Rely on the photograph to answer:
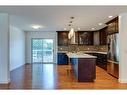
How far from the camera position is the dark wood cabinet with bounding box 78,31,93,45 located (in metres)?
13.8

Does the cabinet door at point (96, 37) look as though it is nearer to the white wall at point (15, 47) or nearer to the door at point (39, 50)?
the door at point (39, 50)

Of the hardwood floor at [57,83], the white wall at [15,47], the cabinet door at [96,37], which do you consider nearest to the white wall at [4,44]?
the hardwood floor at [57,83]

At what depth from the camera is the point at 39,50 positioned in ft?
46.7

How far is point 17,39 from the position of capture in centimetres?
1157

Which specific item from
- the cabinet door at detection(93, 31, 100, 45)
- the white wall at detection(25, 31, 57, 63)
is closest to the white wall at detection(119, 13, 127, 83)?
the cabinet door at detection(93, 31, 100, 45)

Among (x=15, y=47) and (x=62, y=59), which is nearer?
(x=15, y=47)

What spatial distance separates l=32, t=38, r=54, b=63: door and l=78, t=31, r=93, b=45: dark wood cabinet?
2.13m

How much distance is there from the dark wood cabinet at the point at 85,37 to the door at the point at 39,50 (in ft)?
7.00

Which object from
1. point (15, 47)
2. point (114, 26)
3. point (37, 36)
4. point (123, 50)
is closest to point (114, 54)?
point (123, 50)

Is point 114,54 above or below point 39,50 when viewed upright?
below

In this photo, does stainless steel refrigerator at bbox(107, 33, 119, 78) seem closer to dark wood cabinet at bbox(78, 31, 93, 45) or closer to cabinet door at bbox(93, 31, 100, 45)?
cabinet door at bbox(93, 31, 100, 45)

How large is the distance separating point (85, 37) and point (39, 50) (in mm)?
3361

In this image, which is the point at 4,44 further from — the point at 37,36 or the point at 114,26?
the point at 37,36
